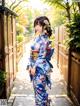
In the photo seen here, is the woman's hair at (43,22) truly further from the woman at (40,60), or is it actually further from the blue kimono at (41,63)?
the blue kimono at (41,63)

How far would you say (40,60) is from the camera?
13.6 feet

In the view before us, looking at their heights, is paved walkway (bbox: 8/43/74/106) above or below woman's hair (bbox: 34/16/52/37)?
below

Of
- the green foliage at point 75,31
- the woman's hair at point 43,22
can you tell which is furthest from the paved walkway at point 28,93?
the woman's hair at point 43,22

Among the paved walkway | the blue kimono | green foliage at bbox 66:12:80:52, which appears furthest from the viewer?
the paved walkway

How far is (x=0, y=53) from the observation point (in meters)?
5.46

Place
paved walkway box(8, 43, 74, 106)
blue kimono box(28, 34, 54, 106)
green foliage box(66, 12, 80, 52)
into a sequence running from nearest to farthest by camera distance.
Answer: blue kimono box(28, 34, 54, 106) < green foliage box(66, 12, 80, 52) < paved walkway box(8, 43, 74, 106)

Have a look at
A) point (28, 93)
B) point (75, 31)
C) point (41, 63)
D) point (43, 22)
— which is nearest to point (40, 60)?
point (41, 63)

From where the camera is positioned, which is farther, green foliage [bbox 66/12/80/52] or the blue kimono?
green foliage [bbox 66/12/80/52]

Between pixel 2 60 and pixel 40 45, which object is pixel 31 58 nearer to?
pixel 40 45

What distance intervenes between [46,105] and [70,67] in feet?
7.05

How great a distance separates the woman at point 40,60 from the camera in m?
4.14

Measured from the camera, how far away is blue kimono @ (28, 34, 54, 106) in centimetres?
413

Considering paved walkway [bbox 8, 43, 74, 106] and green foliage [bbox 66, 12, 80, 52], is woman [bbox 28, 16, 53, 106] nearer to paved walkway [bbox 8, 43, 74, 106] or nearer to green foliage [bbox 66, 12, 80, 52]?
green foliage [bbox 66, 12, 80, 52]

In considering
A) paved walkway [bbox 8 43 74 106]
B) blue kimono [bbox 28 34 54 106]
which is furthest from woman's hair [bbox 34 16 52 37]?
paved walkway [bbox 8 43 74 106]
